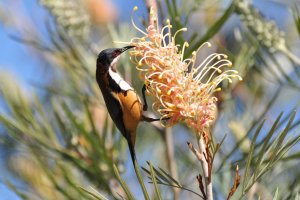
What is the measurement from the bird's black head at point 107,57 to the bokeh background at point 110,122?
8cm

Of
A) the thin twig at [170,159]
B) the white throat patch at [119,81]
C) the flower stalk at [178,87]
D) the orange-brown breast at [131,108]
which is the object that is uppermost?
the flower stalk at [178,87]

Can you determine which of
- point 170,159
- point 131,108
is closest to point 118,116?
point 131,108

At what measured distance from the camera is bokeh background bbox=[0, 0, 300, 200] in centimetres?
110

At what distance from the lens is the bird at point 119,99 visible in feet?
3.73

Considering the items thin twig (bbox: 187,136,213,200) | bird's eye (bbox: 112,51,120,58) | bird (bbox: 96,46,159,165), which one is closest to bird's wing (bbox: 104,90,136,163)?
bird (bbox: 96,46,159,165)

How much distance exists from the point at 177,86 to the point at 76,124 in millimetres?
316

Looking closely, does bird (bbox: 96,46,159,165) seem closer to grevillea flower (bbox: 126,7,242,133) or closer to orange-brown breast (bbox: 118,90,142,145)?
orange-brown breast (bbox: 118,90,142,145)

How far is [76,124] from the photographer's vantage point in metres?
1.17

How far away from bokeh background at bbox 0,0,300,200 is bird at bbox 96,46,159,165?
6cm

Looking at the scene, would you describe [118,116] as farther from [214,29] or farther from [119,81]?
[214,29]

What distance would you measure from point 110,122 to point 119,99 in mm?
266

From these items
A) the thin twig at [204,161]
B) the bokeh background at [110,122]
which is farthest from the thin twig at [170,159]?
the thin twig at [204,161]

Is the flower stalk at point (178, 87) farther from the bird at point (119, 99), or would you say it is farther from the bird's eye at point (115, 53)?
the bird's eye at point (115, 53)

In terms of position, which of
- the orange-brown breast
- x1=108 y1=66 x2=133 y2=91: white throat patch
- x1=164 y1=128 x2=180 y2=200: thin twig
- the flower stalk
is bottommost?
x1=164 y1=128 x2=180 y2=200: thin twig
